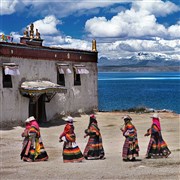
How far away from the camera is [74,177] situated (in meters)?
11.7

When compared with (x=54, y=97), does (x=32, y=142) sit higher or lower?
lower

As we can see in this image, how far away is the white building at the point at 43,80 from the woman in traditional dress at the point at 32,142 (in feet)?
30.3

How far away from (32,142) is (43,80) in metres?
12.4

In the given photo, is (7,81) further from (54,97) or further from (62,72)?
(62,72)

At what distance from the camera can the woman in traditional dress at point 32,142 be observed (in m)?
13.7

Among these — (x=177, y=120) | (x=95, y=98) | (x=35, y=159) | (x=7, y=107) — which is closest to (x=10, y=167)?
(x=35, y=159)

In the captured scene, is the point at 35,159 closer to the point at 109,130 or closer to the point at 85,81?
the point at 109,130

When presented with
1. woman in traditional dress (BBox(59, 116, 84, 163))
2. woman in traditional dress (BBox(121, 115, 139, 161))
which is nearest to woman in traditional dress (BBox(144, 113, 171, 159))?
woman in traditional dress (BBox(121, 115, 139, 161))

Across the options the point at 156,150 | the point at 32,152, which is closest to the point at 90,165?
the point at 32,152

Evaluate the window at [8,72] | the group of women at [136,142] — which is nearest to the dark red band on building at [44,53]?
the window at [8,72]

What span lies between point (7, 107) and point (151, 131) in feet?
35.7

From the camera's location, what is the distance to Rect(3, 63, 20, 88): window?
22734 millimetres

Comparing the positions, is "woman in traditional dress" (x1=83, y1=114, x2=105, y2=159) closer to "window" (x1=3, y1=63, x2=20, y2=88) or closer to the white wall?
"window" (x1=3, y1=63, x2=20, y2=88)

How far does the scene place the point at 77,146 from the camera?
13922mm
